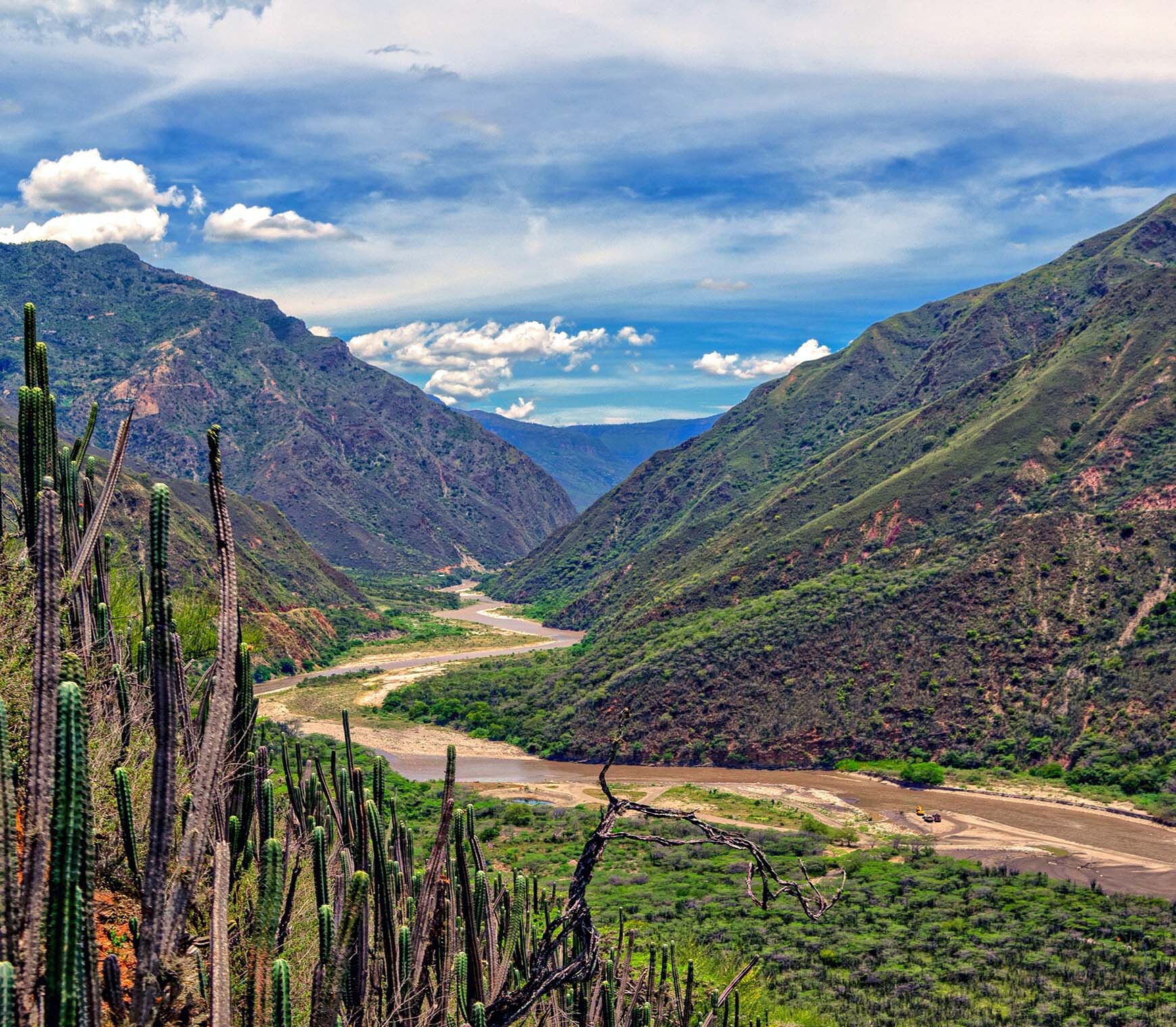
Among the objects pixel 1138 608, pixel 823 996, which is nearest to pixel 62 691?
pixel 823 996

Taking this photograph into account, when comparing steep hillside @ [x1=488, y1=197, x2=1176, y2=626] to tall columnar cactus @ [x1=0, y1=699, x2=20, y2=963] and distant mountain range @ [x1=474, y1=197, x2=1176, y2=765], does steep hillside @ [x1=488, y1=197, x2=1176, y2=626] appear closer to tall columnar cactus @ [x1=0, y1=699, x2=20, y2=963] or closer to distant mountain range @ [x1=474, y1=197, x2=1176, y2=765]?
distant mountain range @ [x1=474, y1=197, x2=1176, y2=765]

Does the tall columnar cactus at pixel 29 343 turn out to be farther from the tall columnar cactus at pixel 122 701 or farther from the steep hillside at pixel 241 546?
the steep hillside at pixel 241 546

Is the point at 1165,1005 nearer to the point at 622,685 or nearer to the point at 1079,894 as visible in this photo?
the point at 1079,894

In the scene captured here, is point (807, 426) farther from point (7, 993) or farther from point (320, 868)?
point (7, 993)

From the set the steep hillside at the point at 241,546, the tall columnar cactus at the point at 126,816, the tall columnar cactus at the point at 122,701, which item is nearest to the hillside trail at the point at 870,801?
the steep hillside at the point at 241,546

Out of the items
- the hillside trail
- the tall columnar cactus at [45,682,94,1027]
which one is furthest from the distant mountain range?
the tall columnar cactus at [45,682,94,1027]

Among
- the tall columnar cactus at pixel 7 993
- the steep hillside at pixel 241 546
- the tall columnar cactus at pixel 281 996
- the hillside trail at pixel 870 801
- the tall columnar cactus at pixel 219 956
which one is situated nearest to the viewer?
the tall columnar cactus at pixel 7 993
